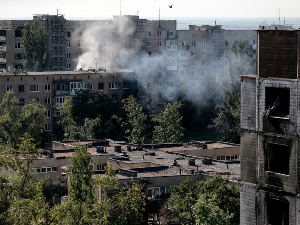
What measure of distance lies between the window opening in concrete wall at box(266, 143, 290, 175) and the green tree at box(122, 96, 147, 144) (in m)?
54.7

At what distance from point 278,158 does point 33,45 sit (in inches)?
2747

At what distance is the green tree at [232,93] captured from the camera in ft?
242

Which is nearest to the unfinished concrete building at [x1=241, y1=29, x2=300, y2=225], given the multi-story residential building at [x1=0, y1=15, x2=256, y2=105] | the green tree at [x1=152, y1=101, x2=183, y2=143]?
the green tree at [x1=152, y1=101, x2=183, y2=143]

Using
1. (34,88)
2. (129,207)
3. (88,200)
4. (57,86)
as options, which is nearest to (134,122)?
(57,86)

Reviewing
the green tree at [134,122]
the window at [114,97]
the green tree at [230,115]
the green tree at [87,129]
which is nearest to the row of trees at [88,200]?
the green tree at [87,129]

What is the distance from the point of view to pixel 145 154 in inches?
1923

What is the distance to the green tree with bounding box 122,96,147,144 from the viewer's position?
67.1 metres

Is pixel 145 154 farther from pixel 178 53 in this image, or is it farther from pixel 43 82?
pixel 178 53

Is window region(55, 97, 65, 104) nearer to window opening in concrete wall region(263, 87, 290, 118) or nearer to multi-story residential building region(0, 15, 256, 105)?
multi-story residential building region(0, 15, 256, 105)

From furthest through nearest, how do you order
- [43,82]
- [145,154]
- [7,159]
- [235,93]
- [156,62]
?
[156,62]
[235,93]
[43,82]
[145,154]
[7,159]

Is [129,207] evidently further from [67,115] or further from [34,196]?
[67,115]

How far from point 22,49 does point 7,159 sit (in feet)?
203

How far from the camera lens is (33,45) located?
260 ft

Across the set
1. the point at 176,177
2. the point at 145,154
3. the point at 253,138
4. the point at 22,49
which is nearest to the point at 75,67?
the point at 22,49
